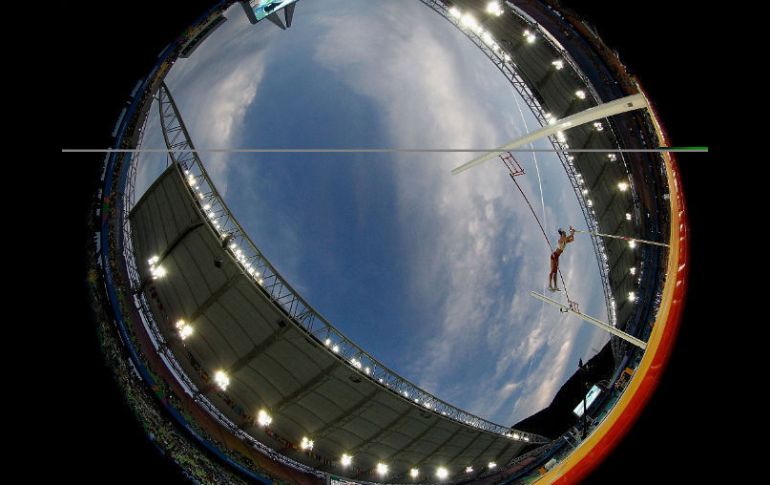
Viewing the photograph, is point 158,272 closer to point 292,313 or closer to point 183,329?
point 183,329

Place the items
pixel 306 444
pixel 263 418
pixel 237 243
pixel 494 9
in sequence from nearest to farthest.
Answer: pixel 494 9, pixel 263 418, pixel 237 243, pixel 306 444

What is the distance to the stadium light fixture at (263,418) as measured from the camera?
52.9 feet

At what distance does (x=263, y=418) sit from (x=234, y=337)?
4532 millimetres

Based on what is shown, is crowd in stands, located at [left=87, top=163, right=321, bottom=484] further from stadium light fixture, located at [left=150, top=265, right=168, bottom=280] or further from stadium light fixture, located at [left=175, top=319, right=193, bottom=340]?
stadium light fixture, located at [left=150, top=265, right=168, bottom=280]

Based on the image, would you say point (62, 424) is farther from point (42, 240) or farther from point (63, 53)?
point (63, 53)

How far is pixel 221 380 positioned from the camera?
15.3m

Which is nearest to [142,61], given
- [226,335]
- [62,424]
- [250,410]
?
[62,424]

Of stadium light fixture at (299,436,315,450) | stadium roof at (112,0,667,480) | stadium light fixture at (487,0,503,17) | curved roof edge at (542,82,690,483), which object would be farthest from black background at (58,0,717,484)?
stadium light fixture at (299,436,315,450)

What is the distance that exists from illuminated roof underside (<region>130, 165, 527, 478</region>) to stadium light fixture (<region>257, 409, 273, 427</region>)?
A: 207mm

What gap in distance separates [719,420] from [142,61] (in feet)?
29.9

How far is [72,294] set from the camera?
14.9 ft

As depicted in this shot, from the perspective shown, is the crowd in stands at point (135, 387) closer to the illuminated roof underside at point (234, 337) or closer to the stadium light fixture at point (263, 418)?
the illuminated roof underside at point (234, 337)

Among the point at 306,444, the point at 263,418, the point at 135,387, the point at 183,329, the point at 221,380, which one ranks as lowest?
the point at 306,444

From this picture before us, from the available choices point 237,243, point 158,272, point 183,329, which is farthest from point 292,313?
point 158,272
